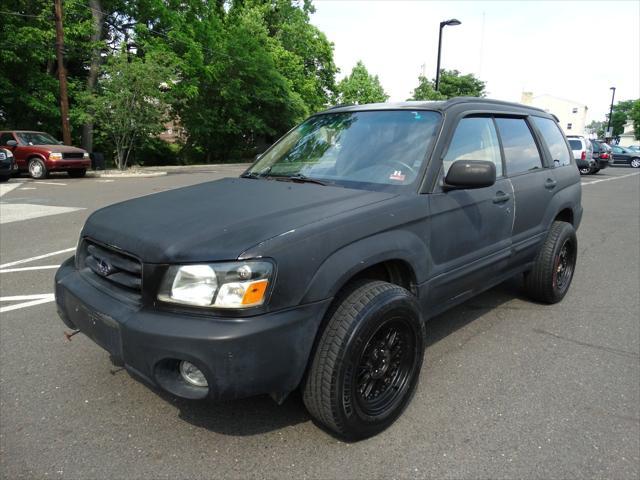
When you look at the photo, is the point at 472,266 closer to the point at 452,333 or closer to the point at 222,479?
the point at 452,333

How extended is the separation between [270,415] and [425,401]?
35.1 inches

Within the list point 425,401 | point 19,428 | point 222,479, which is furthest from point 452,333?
point 19,428

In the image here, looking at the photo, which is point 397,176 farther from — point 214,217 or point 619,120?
point 619,120

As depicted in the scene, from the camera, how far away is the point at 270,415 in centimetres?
264

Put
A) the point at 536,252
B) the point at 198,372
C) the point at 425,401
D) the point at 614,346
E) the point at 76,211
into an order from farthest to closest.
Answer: the point at 76,211 → the point at 536,252 → the point at 614,346 → the point at 425,401 → the point at 198,372

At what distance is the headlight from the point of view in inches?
79.6

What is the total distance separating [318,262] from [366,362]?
2.01ft

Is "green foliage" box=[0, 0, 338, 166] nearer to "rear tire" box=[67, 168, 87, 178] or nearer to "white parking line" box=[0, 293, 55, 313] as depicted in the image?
"rear tire" box=[67, 168, 87, 178]

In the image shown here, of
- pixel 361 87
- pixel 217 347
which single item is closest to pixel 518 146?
pixel 217 347

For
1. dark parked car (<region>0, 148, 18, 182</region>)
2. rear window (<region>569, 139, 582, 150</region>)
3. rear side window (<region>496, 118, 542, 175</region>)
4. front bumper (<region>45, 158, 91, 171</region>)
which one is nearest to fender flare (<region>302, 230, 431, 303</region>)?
rear side window (<region>496, 118, 542, 175</region>)

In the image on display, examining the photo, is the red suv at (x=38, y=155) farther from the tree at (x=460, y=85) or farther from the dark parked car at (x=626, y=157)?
the tree at (x=460, y=85)

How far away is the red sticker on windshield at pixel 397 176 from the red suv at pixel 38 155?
16.4 metres

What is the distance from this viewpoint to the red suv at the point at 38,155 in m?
16.2

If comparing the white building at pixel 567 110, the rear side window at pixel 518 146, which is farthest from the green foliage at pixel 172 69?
the white building at pixel 567 110
